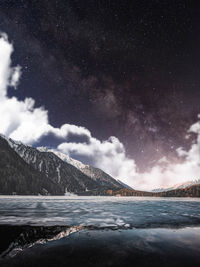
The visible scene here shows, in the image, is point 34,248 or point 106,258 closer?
point 106,258

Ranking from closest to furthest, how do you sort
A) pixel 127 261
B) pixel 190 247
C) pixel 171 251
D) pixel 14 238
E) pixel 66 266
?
1. pixel 66 266
2. pixel 127 261
3. pixel 171 251
4. pixel 190 247
5. pixel 14 238

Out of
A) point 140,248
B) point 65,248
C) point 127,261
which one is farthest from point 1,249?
point 140,248

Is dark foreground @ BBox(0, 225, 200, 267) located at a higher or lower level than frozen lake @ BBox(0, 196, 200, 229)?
higher

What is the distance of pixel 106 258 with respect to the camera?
257 inches

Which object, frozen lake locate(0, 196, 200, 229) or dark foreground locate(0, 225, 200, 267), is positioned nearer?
dark foreground locate(0, 225, 200, 267)

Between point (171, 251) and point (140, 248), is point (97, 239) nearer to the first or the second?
point (140, 248)

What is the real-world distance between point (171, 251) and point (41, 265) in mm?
5173

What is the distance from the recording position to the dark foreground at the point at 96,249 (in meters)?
6.14

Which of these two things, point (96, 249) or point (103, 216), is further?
point (103, 216)

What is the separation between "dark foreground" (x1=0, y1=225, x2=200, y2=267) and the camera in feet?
20.2

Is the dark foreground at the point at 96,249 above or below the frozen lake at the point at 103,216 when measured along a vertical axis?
above

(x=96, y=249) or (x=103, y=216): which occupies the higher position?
(x=96, y=249)

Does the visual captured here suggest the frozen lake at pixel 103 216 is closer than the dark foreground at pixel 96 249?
No

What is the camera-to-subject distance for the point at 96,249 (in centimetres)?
761
